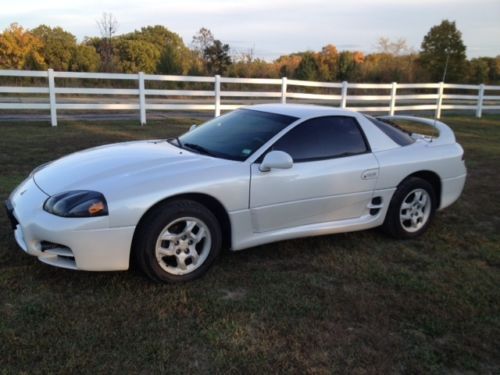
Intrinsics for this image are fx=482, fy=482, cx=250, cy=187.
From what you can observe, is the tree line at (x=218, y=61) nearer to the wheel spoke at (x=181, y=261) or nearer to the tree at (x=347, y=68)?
the tree at (x=347, y=68)

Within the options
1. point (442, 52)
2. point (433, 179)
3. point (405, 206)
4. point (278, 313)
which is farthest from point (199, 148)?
point (442, 52)

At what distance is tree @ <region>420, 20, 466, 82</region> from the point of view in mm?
31625

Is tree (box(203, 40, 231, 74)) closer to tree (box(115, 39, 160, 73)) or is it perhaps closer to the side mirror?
tree (box(115, 39, 160, 73))

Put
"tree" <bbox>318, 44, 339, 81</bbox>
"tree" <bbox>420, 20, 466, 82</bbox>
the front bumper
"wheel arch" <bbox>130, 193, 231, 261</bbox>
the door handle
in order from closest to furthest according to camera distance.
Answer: the front bumper → "wheel arch" <bbox>130, 193, 231, 261</bbox> → the door handle → "tree" <bbox>420, 20, 466, 82</bbox> → "tree" <bbox>318, 44, 339, 81</bbox>

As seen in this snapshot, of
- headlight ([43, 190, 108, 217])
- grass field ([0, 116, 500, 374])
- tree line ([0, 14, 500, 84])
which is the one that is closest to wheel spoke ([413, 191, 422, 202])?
grass field ([0, 116, 500, 374])

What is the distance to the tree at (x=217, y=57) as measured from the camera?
34188 millimetres

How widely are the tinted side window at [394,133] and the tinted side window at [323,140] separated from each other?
1.06 ft

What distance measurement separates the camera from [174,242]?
3.73 meters

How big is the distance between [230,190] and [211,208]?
23 centimetres

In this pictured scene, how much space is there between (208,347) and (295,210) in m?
1.64

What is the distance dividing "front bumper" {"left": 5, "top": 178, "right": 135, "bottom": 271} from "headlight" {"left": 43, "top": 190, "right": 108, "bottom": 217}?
4 cm

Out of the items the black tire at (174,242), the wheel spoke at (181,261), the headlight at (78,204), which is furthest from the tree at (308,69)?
the headlight at (78,204)

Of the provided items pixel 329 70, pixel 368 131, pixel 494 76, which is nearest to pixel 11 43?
pixel 329 70

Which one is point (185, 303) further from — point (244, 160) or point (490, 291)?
point (490, 291)
